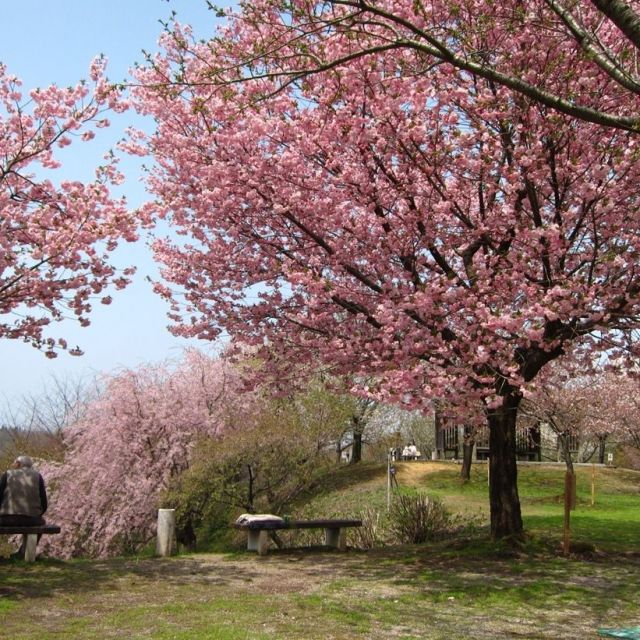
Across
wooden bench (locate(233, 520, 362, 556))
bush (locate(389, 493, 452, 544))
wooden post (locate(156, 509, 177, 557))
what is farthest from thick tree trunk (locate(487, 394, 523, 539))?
wooden post (locate(156, 509, 177, 557))

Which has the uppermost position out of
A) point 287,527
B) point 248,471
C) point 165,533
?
point 248,471

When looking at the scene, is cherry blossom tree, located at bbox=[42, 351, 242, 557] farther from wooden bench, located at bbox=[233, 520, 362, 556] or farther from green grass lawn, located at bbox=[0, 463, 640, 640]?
green grass lawn, located at bbox=[0, 463, 640, 640]

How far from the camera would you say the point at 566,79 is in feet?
29.5

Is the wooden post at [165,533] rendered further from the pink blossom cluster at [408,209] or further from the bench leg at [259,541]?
the pink blossom cluster at [408,209]

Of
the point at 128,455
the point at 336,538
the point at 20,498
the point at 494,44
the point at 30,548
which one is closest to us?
the point at 494,44

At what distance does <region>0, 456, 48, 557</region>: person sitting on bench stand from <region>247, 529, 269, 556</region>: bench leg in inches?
136

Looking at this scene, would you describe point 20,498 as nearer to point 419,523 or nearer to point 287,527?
point 287,527

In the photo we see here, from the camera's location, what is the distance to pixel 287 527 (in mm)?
12180

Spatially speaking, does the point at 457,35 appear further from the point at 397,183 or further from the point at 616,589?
the point at 616,589

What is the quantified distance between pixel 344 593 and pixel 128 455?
12300 millimetres

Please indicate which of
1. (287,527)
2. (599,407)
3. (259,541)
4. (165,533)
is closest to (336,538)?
(287,527)

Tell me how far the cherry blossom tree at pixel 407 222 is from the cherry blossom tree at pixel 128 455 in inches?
320

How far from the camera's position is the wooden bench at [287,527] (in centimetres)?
1212

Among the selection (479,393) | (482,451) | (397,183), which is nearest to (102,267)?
(397,183)
